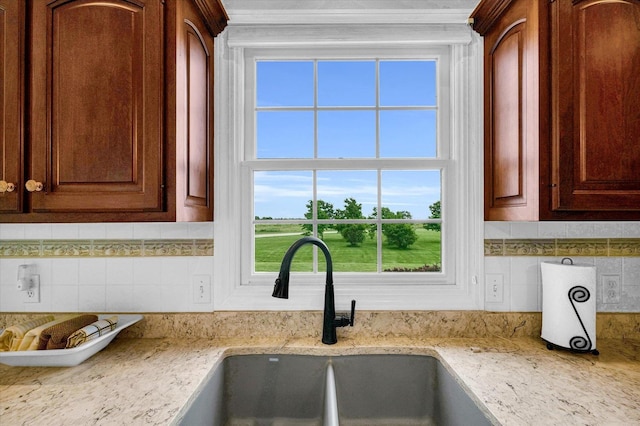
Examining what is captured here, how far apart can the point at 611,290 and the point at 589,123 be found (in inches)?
32.1

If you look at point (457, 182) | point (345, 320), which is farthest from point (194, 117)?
point (457, 182)

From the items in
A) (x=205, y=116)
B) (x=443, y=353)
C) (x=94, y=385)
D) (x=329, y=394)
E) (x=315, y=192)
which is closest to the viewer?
(x=94, y=385)

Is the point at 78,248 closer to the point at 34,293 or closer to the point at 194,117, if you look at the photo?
the point at 34,293

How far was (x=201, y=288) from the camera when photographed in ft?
4.77

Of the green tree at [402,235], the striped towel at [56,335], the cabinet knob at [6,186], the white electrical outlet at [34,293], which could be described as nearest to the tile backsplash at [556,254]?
the striped towel at [56,335]

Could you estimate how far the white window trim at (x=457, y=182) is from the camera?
1447 millimetres

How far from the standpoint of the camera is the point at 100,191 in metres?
1.09

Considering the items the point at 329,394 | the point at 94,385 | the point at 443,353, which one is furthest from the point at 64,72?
the point at 443,353

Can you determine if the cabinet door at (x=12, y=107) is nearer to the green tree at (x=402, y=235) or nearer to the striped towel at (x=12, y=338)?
the striped towel at (x=12, y=338)

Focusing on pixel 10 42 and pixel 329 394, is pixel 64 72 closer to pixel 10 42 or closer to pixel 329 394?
pixel 10 42

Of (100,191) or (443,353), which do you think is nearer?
(100,191)

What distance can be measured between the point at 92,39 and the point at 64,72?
14 cm

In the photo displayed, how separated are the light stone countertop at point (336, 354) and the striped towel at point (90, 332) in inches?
3.1

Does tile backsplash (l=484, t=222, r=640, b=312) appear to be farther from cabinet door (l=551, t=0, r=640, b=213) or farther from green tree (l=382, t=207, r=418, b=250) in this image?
green tree (l=382, t=207, r=418, b=250)
